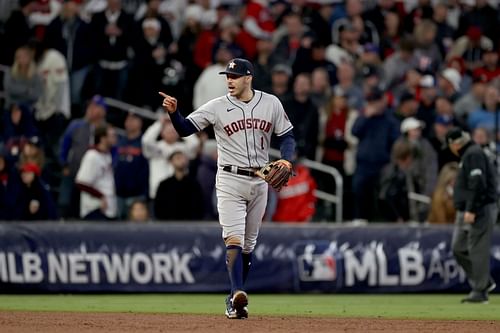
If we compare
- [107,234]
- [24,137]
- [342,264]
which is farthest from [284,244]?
[24,137]

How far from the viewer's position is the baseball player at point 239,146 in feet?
39.8

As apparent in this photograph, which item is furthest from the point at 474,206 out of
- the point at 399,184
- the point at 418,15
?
the point at 418,15

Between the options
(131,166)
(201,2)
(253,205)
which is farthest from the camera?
(201,2)

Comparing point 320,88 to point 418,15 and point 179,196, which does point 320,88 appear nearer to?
point 418,15

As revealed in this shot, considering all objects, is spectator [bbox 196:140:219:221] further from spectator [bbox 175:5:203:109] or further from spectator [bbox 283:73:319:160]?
spectator [bbox 175:5:203:109]

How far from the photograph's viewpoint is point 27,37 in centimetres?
2098

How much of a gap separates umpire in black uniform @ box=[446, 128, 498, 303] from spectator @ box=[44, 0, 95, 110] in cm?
769

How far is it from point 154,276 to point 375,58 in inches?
246

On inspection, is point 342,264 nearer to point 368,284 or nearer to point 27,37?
point 368,284

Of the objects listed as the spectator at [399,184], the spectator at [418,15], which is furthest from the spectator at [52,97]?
the spectator at [418,15]

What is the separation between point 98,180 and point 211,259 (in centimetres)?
219

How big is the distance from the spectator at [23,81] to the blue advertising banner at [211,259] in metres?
3.46

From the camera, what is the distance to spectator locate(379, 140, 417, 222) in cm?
1833

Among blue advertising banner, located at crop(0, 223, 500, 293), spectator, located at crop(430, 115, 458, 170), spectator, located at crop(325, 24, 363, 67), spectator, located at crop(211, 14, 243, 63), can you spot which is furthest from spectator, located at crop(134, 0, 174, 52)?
blue advertising banner, located at crop(0, 223, 500, 293)
